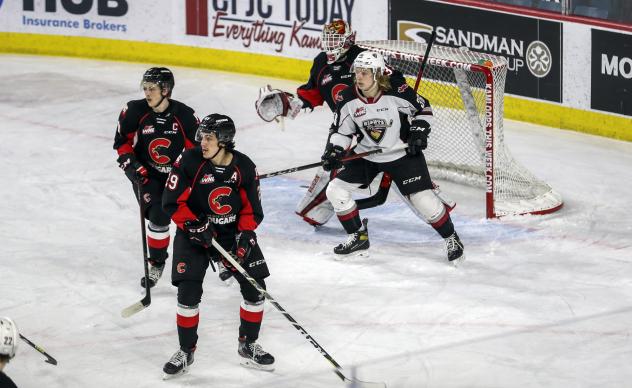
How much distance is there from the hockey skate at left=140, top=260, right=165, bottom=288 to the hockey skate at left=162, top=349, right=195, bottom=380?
120 cm

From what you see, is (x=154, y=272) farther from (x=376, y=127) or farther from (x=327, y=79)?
(x=327, y=79)

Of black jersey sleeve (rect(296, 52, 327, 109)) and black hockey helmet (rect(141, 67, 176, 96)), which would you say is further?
black jersey sleeve (rect(296, 52, 327, 109))

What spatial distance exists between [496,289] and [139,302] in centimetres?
196

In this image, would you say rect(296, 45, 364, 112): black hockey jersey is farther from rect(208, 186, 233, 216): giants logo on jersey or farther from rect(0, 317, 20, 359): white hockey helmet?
rect(0, 317, 20, 359): white hockey helmet

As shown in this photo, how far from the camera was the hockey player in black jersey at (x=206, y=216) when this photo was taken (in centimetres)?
594

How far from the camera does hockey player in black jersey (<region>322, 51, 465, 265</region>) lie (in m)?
7.47

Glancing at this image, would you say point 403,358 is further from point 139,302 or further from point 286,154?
point 286,154

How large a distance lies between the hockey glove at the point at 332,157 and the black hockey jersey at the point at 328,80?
0.47m

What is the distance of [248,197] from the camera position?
6.03 metres

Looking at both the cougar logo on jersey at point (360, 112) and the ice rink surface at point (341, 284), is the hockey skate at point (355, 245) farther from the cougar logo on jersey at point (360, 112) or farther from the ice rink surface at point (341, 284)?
the cougar logo on jersey at point (360, 112)

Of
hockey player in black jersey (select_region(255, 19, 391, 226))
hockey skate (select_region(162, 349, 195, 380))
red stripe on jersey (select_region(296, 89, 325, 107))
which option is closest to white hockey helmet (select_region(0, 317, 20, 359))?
hockey skate (select_region(162, 349, 195, 380))

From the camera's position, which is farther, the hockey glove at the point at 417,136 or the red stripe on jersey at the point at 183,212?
the hockey glove at the point at 417,136

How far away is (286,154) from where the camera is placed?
9.86 m

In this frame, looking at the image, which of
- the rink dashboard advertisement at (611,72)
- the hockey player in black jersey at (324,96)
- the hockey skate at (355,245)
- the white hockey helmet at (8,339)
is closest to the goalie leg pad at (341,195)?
the hockey skate at (355,245)
